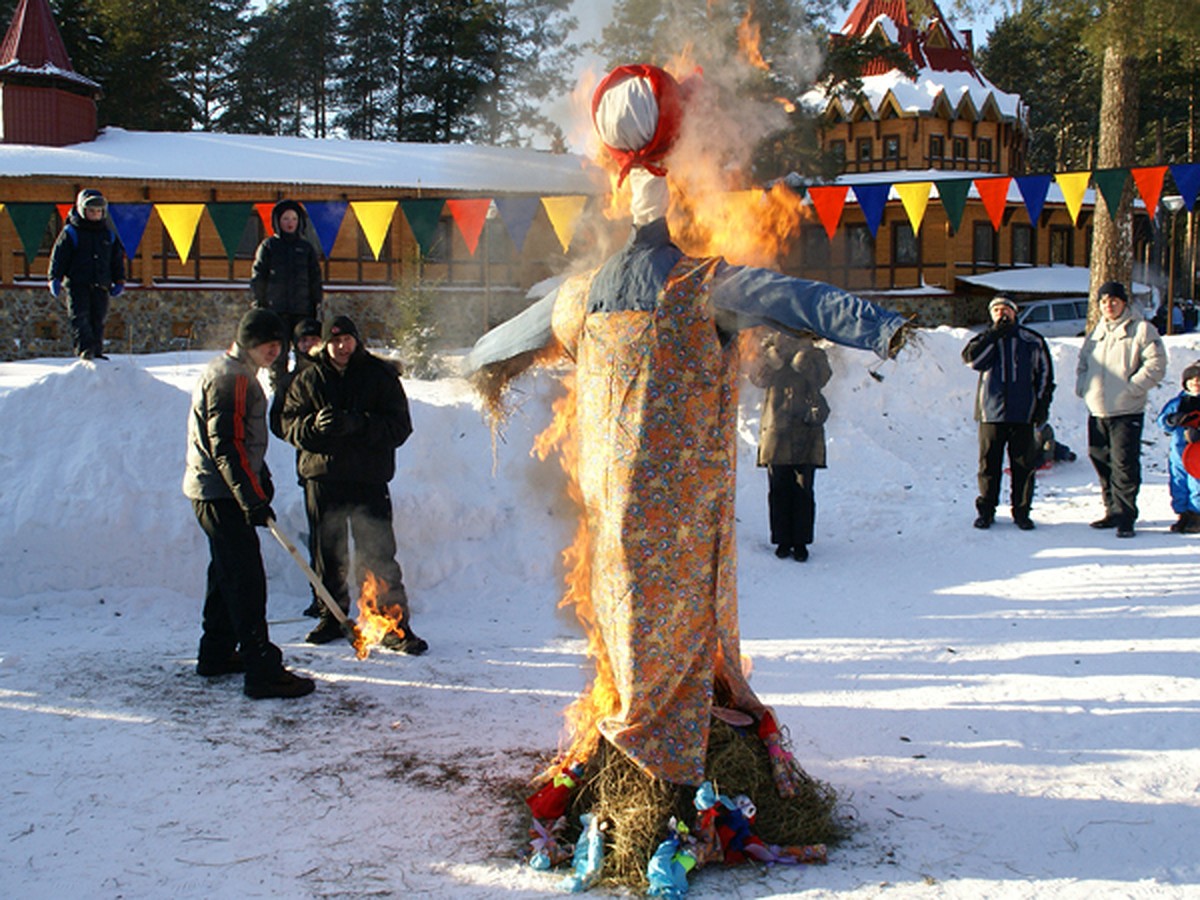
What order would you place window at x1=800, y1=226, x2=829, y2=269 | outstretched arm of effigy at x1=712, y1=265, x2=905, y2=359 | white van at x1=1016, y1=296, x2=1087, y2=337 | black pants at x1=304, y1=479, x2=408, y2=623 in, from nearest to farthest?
1. outstretched arm of effigy at x1=712, y1=265, x2=905, y2=359
2. black pants at x1=304, y1=479, x2=408, y2=623
3. white van at x1=1016, y1=296, x2=1087, y2=337
4. window at x1=800, y1=226, x2=829, y2=269

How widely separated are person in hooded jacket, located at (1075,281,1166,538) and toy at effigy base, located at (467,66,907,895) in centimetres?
622

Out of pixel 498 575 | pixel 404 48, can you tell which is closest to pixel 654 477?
pixel 498 575

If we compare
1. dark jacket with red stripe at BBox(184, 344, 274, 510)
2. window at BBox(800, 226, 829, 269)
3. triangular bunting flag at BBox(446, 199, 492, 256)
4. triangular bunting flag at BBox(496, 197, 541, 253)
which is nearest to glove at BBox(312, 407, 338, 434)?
dark jacket with red stripe at BBox(184, 344, 274, 510)

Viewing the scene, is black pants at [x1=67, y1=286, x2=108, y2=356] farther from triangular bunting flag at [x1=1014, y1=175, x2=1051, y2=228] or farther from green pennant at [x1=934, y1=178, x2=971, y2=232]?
triangular bunting flag at [x1=1014, y1=175, x2=1051, y2=228]

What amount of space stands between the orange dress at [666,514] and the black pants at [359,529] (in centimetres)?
291

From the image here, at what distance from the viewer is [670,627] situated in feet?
11.3

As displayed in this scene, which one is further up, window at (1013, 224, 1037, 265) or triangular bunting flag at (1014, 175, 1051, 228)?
window at (1013, 224, 1037, 265)

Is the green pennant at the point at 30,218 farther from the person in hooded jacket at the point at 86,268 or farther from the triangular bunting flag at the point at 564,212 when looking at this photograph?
the triangular bunting flag at the point at 564,212

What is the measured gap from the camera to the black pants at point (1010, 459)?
8.80 m

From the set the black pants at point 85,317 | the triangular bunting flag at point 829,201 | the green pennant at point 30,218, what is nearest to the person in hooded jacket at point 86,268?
the black pants at point 85,317

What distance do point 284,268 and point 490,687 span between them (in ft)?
14.4

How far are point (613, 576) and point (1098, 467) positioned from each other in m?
7.12

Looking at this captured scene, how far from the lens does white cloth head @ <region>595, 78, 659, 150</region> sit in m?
3.51

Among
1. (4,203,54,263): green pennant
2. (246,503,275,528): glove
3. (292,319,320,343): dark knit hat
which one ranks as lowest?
(246,503,275,528): glove
